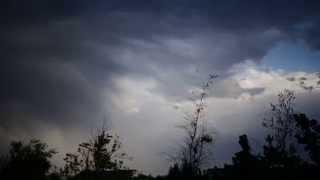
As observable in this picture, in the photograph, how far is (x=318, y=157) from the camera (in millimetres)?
60406

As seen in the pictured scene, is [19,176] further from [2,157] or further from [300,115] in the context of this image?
[300,115]

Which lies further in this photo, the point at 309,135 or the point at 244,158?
the point at 309,135

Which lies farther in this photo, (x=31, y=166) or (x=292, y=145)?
(x=292, y=145)

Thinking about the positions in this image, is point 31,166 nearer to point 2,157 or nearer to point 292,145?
point 2,157

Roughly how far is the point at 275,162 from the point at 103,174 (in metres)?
23.9

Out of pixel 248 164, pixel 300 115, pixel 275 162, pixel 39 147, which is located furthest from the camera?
pixel 39 147

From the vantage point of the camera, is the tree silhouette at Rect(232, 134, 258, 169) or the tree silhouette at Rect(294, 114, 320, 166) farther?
the tree silhouette at Rect(294, 114, 320, 166)

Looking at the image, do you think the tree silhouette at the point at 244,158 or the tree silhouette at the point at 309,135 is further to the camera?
the tree silhouette at the point at 309,135

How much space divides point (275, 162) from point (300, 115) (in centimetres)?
940

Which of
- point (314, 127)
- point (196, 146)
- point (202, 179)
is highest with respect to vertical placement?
point (314, 127)

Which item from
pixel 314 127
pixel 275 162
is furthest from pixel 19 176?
pixel 314 127

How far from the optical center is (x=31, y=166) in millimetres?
50375

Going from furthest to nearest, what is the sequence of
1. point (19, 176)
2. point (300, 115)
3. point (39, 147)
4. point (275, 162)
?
point (39, 147), point (300, 115), point (275, 162), point (19, 176)

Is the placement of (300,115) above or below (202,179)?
above
